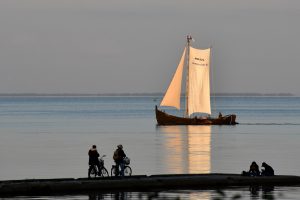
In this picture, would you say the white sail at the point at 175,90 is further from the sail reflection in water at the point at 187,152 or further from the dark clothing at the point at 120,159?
the dark clothing at the point at 120,159

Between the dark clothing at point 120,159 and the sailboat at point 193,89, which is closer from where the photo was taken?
the dark clothing at point 120,159

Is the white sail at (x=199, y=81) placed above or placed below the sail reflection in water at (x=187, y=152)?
above

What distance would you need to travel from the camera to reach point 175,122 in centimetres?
15538

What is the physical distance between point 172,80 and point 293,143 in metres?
48.5

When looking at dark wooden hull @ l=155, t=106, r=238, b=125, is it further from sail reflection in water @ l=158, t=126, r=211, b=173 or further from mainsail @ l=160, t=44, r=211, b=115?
sail reflection in water @ l=158, t=126, r=211, b=173

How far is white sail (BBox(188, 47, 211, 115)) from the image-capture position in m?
151

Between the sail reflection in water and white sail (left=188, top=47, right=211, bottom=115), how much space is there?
43.4 feet

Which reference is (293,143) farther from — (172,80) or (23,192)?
(23,192)

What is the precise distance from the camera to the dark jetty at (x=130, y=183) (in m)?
44.4

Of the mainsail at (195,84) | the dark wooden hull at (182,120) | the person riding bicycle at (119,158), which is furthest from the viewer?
the dark wooden hull at (182,120)

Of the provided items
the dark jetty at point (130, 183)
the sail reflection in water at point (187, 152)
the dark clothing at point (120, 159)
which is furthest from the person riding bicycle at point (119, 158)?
the sail reflection in water at point (187, 152)

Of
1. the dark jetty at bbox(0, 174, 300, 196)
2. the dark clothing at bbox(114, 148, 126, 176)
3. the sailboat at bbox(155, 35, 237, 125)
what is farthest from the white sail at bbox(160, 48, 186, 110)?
the dark clothing at bbox(114, 148, 126, 176)

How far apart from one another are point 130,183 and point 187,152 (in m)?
40.8

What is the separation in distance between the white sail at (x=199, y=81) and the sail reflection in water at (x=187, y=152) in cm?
1323
